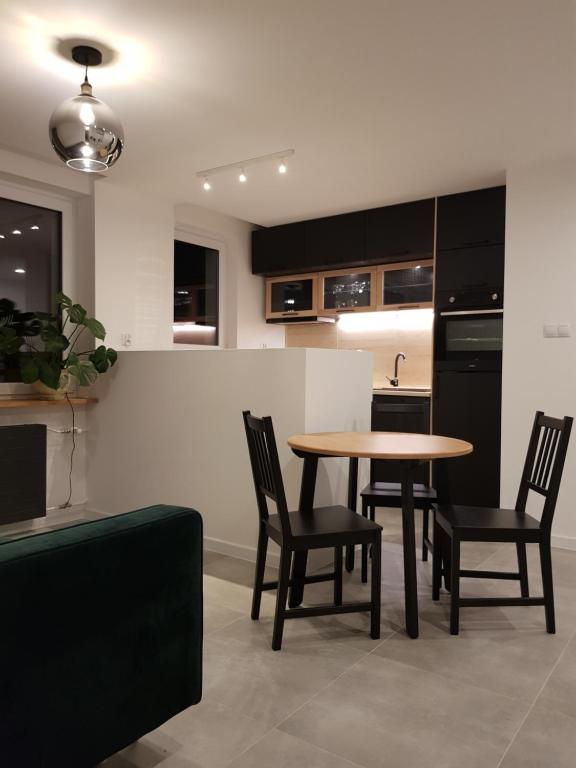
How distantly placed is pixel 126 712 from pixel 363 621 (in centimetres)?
146

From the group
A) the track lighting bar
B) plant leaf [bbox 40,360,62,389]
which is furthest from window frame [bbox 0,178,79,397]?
the track lighting bar

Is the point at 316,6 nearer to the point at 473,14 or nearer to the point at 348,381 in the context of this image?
the point at 473,14

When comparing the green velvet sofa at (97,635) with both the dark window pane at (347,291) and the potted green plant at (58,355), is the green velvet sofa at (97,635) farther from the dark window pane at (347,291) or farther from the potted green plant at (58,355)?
the dark window pane at (347,291)

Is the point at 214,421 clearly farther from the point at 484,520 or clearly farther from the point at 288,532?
the point at 484,520

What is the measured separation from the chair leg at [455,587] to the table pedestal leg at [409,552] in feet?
0.54

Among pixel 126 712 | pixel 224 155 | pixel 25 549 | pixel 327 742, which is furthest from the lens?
pixel 224 155

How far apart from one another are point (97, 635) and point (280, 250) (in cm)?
477

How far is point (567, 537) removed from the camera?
13.4 ft

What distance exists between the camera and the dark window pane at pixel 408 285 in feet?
17.1

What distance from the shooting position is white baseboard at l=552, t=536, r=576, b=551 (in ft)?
13.3

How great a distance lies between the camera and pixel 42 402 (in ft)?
13.6

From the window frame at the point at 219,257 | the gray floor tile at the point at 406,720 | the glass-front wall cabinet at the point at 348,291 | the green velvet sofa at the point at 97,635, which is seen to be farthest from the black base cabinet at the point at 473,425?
the green velvet sofa at the point at 97,635

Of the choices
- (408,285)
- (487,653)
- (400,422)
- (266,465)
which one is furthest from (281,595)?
(408,285)

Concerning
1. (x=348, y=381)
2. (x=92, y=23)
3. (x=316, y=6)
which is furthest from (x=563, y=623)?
(x=92, y=23)
